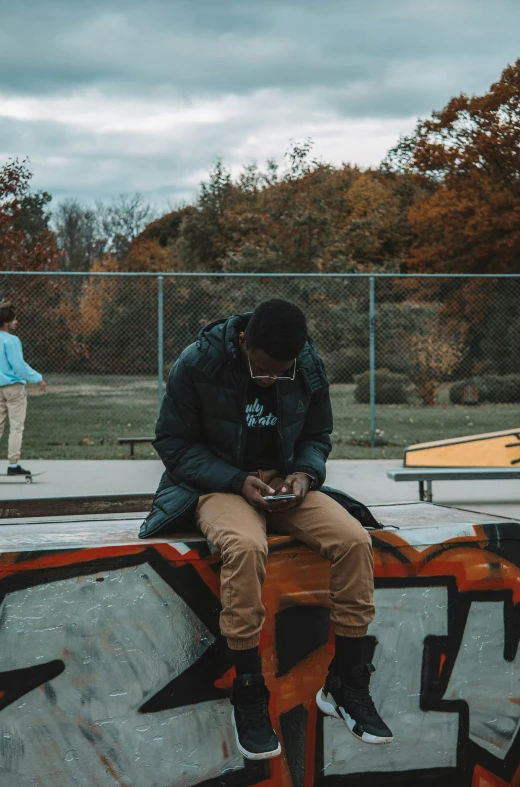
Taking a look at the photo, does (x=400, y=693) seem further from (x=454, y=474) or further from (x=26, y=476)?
(x=26, y=476)

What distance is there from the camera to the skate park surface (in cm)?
286

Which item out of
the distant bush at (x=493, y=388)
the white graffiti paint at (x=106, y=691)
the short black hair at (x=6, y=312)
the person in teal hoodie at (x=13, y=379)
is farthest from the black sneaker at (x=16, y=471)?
the distant bush at (x=493, y=388)

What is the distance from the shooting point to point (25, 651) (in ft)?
9.30

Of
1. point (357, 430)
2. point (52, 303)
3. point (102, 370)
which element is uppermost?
point (52, 303)

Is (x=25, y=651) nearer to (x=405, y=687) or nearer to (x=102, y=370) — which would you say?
(x=405, y=687)

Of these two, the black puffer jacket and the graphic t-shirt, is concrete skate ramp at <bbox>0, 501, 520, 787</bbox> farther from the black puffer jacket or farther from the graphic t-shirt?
the graphic t-shirt

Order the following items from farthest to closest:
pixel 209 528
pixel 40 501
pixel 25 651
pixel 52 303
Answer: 1. pixel 52 303
2. pixel 40 501
3. pixel 209 528
4. pixel 25 651

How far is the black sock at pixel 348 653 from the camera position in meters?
2.96

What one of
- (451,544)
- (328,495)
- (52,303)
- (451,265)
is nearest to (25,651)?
(328,495)

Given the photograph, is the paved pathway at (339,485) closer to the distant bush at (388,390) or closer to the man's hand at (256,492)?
the man's hand at (256,492)

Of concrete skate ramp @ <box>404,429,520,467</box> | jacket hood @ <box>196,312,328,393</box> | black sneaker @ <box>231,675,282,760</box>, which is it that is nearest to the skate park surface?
black sneaker @ <box>231,675,282,760</box>

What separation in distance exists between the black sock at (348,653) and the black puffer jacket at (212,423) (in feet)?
1.98

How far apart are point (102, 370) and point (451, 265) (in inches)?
621

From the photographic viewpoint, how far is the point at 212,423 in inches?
129
